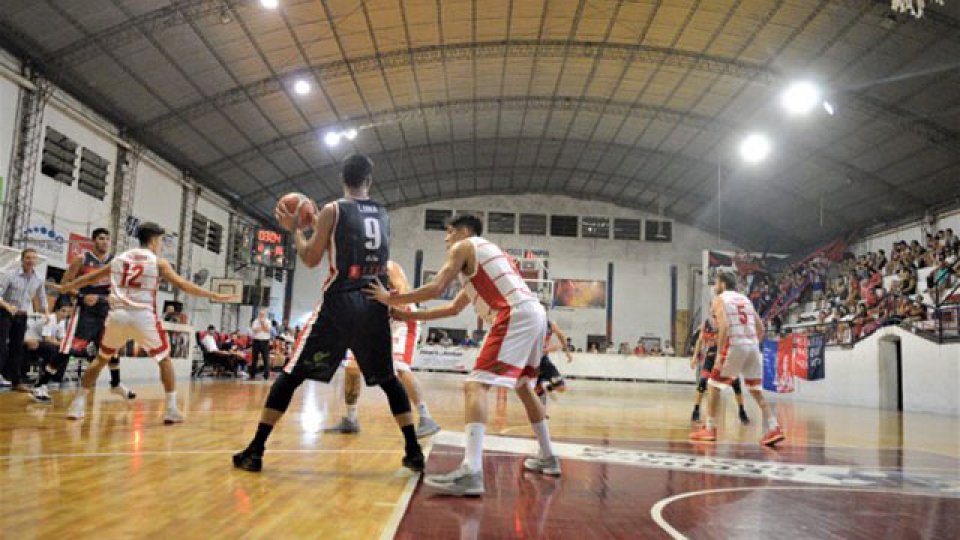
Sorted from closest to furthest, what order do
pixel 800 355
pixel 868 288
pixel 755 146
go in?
pixel 800 355, pixel 868 288, pixel 755 146

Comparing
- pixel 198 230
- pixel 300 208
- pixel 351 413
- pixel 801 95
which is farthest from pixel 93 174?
pixel 801 95

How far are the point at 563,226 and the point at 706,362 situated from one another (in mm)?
28290

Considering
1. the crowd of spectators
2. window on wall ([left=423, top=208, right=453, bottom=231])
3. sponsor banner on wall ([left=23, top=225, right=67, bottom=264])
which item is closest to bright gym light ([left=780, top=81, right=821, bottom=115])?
the crowd of spectators

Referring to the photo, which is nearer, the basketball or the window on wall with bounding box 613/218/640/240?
the basketball

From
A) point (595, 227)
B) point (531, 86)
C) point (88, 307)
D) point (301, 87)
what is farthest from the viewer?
point (595, 227)

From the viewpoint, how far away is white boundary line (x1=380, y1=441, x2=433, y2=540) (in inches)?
118

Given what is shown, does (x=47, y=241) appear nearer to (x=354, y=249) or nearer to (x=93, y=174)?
Result: (x=93, y=174)

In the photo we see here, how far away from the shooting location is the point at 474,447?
4.09 meters

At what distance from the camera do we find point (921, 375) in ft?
58.7

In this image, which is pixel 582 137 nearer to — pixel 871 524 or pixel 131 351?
pixel 131 351

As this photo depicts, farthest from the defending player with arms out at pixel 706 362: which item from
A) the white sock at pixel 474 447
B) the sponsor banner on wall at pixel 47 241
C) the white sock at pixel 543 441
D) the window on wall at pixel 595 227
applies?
the window on wall at pixel 595 227

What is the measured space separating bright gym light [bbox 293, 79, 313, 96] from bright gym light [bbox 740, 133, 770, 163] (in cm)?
1580

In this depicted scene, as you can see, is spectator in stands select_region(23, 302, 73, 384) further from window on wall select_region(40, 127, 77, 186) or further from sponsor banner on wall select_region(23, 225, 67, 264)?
window on wall select_region(40, 127, 77, 186)

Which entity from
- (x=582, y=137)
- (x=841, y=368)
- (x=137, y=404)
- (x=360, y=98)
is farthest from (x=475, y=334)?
(x=137, y=404)
